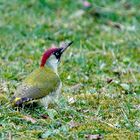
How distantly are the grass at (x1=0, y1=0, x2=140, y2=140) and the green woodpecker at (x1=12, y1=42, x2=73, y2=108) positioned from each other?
12 cm

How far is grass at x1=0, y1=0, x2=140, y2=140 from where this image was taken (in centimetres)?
611

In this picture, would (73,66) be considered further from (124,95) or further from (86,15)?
(86,15)

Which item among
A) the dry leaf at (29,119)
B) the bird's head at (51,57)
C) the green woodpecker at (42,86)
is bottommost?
the dry leaf at (29,119)

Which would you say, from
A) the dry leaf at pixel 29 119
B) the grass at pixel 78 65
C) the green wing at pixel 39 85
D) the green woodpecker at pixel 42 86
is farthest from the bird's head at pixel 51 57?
the dry leaf at pixel 29 119

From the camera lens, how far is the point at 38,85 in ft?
21.6

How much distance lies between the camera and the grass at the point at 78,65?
6113 millimetres

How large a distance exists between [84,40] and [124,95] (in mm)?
2639

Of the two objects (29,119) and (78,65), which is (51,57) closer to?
(29,119)

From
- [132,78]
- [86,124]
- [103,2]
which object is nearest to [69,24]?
[103,2]

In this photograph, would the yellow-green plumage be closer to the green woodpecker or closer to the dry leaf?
the green woodpecker

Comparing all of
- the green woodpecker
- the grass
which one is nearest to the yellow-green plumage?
the green woodpecker

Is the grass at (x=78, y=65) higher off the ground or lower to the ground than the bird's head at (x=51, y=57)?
lower

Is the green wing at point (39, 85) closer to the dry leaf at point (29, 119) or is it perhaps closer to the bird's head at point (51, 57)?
the bird's head at point (51, 57)

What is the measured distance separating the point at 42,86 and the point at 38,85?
0.04 metres
